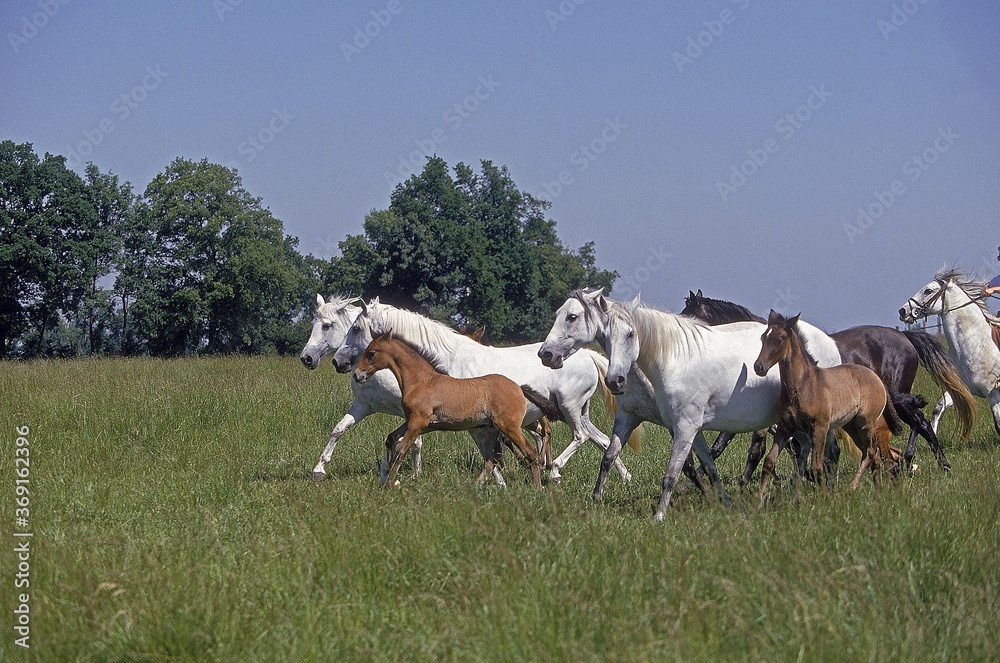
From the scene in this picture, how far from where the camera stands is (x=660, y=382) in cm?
748

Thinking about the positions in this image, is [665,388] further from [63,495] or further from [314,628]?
[63,495]

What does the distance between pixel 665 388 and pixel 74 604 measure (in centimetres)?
457

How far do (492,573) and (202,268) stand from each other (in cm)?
4714

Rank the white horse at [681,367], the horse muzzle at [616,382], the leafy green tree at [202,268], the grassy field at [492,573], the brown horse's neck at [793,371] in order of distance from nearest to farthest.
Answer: the grassy field at [492,573] < the horse muzzle at [616,382] < the brown horse's neck at [793,371] < the white horse at [681,367] < the leafy green tree at [202,268]

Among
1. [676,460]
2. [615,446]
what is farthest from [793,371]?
[615,446]

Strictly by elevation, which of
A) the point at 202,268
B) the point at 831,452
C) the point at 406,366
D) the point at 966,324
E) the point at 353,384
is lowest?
the point at 831,452

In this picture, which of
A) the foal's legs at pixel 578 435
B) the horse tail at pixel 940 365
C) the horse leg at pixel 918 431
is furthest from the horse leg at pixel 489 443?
the horse tail at pixel 940 365

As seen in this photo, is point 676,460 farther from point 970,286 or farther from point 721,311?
point 970,286

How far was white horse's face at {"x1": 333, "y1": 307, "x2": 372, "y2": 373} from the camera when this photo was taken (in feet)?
31.0

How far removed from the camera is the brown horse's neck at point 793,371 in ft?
23.8

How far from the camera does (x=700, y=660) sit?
12.0ft

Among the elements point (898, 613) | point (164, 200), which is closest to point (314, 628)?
point (898, 613)

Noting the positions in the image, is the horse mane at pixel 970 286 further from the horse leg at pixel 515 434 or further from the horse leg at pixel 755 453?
the horse leg at pixel 515 434

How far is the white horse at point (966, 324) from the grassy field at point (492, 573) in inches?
169
